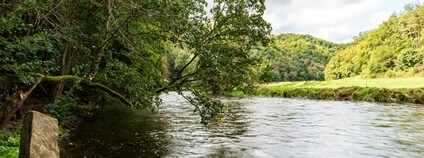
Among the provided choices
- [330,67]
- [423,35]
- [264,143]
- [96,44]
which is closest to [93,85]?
[96,44]

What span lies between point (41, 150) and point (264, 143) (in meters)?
11.1

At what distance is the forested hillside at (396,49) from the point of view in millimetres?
76688

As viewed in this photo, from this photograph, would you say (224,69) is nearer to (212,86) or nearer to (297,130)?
(212,86)

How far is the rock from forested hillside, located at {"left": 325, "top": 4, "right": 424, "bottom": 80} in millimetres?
75630

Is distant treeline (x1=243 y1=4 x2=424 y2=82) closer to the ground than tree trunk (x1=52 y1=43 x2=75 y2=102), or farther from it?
farther from it

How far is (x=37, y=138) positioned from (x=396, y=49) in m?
92.9

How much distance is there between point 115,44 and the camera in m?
15.9

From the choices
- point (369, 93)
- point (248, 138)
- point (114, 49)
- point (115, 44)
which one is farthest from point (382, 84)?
point (114, 49)

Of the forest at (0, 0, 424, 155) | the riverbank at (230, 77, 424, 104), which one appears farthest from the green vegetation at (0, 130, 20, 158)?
the riverbank at (230, 77, 424, 104)

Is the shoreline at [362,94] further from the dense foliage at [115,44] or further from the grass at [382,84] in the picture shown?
the dense foliage at [115,44]

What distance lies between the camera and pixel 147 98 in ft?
43.3

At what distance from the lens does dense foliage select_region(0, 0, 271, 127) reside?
10.6 meters

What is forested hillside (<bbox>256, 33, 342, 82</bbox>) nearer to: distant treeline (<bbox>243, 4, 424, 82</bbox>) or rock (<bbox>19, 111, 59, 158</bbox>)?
distant treeline (<bbox>243, 4, 424, 82</bbox>)

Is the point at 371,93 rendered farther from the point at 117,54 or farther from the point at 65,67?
the point at 65,67
